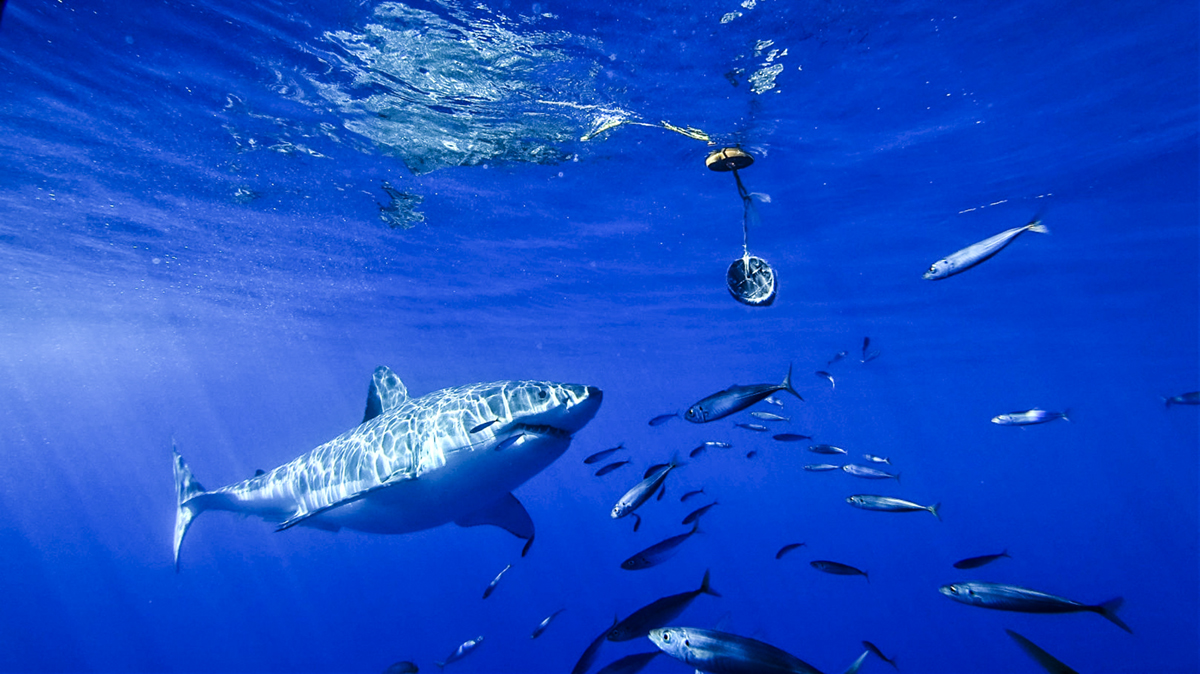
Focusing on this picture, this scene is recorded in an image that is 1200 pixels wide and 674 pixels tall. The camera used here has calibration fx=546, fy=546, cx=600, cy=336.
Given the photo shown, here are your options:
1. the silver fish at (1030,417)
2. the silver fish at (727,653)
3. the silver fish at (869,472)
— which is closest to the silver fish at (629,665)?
the silver fish at (727,653)

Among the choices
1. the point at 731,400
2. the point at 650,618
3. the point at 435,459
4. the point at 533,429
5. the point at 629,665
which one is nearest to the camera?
the point at 650,618

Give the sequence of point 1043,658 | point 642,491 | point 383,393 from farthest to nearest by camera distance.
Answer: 1. point 383,393
2. point 642,491
3. point 1043,658

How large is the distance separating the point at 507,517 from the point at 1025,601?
6091 mm

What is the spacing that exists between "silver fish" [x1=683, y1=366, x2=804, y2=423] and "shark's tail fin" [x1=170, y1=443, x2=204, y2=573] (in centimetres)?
1033

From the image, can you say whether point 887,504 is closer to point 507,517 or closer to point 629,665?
point 629,665

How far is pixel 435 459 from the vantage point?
6.02 metres

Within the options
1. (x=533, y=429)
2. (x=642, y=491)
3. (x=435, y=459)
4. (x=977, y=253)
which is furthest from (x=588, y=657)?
(x=977, y=253)

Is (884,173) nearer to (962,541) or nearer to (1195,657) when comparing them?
(1195,657)

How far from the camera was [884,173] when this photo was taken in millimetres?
12898

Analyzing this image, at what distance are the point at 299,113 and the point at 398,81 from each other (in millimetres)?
2437

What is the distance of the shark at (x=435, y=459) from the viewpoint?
5.57m

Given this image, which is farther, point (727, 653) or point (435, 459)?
point (435, 459)

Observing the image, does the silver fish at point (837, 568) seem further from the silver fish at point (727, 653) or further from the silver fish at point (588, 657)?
the silver fish at point (727, 653)

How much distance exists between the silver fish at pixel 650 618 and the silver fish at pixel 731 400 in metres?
1.38
